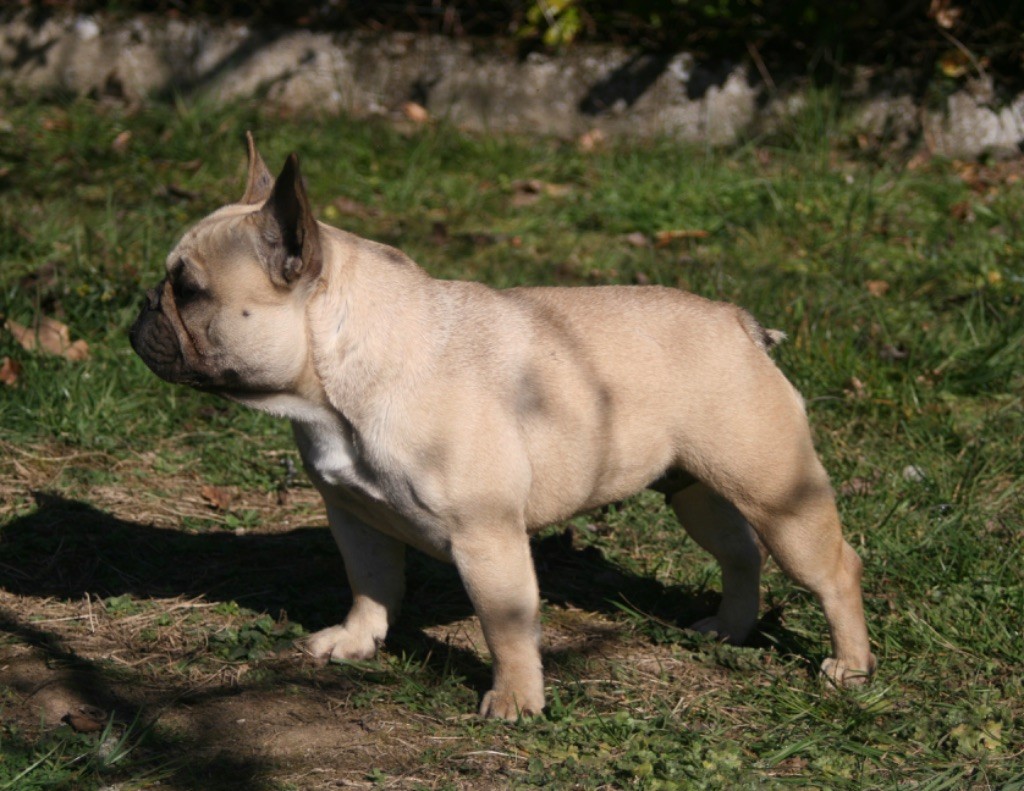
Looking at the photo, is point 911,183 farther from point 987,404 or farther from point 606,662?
point 606,662

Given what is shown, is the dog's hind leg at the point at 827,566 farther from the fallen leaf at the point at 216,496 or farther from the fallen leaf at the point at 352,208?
the fallen leaf at the point at 352,208

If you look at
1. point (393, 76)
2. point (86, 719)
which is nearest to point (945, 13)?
point (393, 76)

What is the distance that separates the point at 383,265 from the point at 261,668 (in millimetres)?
1401

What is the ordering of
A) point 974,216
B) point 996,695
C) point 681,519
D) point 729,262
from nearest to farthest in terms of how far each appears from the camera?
1. point 996,695
2. point 681,519
3. point 729,262
4. point 974,216

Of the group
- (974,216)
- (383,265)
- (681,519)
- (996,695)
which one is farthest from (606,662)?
(974,216)

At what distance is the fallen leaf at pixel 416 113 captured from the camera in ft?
28.1

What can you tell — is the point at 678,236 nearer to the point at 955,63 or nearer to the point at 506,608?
the point at 955,63

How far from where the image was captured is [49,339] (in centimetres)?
576

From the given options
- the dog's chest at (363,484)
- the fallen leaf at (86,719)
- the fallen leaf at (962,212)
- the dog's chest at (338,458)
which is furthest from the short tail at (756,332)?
the fallen leaf at (962,212)

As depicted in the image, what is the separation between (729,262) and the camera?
6.88 m

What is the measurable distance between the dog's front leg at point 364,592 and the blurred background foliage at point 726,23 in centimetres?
521

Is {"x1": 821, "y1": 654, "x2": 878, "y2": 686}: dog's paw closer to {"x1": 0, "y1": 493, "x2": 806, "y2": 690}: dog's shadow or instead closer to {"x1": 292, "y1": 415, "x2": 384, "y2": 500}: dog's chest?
{"x1": 0, "y1": 493, "x2": 806, "y2": 690}: dog's shadow

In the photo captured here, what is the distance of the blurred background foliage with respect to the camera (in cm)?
794

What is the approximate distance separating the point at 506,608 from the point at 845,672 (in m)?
1.24
